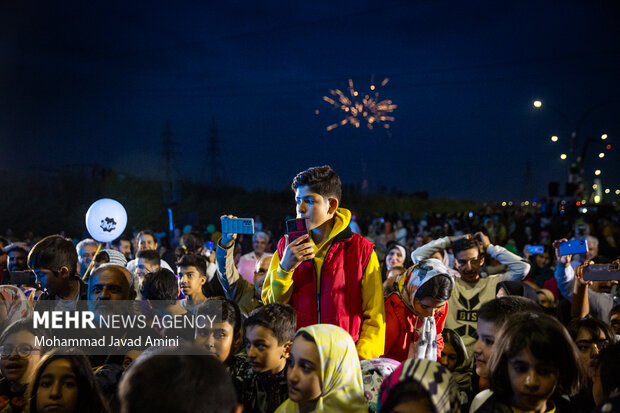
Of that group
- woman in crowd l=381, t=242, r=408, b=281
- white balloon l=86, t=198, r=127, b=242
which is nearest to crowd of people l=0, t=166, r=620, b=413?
woman in crowd l=381, t=242, r=408, b=281

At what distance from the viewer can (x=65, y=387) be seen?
2516mm

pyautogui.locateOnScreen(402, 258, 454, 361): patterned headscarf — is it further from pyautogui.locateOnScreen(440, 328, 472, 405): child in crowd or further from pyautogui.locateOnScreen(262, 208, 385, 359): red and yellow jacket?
pyautogui.locateOnScreen(262, 208, 385, 359): red and yellow jacket

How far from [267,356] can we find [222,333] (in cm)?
51

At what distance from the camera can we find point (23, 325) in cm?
305

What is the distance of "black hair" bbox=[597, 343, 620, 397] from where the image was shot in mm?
2605

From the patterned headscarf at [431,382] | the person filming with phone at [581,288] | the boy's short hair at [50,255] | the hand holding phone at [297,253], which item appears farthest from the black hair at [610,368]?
the boy's short hair at [50,255]

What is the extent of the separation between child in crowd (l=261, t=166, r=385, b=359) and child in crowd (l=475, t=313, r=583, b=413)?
2.66 ft

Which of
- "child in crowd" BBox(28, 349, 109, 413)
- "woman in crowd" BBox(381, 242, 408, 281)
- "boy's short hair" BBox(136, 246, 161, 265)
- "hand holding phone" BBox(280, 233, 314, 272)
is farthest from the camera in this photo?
"woman in crowd" BBox(381, 242, 408, 281)

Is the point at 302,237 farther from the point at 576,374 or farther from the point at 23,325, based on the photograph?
the point at 23,325

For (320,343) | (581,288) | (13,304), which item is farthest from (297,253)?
(581,288)

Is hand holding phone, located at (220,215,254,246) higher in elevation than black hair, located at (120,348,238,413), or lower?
higher

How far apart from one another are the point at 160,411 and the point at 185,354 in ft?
0.73

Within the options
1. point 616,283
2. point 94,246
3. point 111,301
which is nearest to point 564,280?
point 616,283

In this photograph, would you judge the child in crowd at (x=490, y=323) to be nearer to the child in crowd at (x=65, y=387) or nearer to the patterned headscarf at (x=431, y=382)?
the patterned headscarf at (x=431, y=382)
